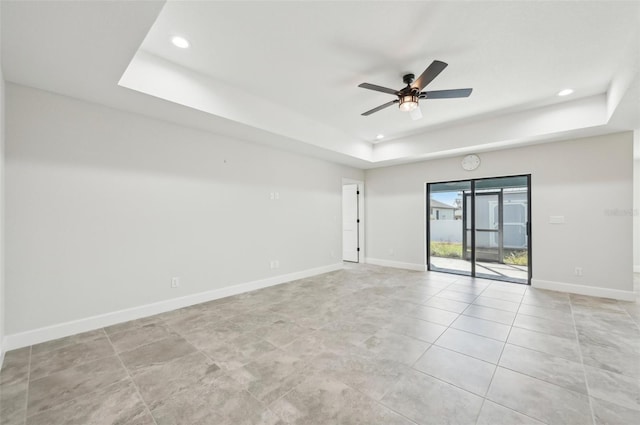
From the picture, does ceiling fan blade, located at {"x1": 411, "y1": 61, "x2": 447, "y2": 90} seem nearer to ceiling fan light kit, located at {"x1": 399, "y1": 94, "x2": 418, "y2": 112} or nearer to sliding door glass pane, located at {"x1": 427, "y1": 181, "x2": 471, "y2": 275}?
ceiling fan light kit, located at {"x1": 399, "y1": 94, "x2": 418, "y2": 112}

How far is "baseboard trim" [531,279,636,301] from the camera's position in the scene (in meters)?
3.95

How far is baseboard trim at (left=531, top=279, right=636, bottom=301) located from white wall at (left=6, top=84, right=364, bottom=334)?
485 centimetres

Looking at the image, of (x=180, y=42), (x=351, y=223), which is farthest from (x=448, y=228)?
(x=180, y=42)

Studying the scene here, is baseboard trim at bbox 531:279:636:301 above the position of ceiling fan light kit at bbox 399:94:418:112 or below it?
below

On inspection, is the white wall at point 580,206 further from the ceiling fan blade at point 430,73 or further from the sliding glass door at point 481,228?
the ceiling fan blade at point 430,73

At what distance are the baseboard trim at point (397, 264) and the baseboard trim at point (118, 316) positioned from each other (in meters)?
3.01

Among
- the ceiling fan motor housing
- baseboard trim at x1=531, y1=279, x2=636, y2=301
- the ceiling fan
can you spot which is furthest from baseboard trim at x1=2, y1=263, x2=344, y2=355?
baseboard trim at x1=531, y1=279, x2=636, y2=301

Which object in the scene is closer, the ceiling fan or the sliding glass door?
the ceiling fan

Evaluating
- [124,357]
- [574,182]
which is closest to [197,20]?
[124,357]

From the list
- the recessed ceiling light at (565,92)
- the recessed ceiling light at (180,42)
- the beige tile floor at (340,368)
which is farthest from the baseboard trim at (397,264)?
the recessed ceiling light at (180,42)

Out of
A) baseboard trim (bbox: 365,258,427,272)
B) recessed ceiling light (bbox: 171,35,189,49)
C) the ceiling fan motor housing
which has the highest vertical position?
recessed ceiling light (bbox: 171,35,189,49)

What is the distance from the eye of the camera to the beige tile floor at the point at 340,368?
1708mm

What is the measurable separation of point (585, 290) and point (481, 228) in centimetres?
180

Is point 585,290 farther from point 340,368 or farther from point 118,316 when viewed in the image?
point 118,316
